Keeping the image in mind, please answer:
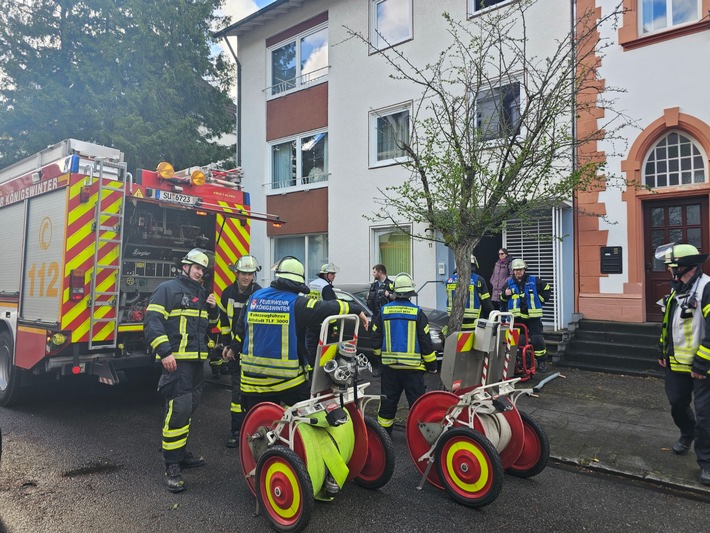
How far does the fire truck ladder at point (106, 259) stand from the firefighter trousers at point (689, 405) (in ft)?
19.1

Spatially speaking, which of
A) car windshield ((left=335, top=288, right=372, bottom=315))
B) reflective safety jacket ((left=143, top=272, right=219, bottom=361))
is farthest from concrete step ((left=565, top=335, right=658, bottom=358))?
reflective safety jacket ((left=143, top=272, right=219, bottom=361))

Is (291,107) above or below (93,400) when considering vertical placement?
above

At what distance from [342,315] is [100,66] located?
12.6 metres

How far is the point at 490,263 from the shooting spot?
11.5 meters

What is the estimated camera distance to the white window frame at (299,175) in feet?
43.5

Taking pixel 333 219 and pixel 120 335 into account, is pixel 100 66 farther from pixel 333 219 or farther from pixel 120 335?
pixel 120 335

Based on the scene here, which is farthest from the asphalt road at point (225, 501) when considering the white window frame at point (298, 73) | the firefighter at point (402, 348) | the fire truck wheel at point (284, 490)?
the white window frame at point (298, 73)

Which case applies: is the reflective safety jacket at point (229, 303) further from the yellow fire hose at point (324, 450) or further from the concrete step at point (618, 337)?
the concrete step at point (618, 337)

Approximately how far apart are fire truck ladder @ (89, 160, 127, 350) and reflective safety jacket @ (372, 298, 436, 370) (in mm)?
3237

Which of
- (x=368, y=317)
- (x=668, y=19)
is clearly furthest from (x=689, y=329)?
(x=668, y=19)

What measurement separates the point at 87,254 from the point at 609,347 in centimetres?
798

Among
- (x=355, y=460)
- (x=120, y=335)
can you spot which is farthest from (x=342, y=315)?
(x=120, y=335)

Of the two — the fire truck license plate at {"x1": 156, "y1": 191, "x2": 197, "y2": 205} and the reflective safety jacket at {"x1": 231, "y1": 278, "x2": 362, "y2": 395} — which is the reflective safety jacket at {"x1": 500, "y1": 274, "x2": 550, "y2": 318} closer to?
the reflective safety jacket at {"x1": 231, "y1": 278, "x2": 362, "y2": 395}

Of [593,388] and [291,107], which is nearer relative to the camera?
[593,388]
